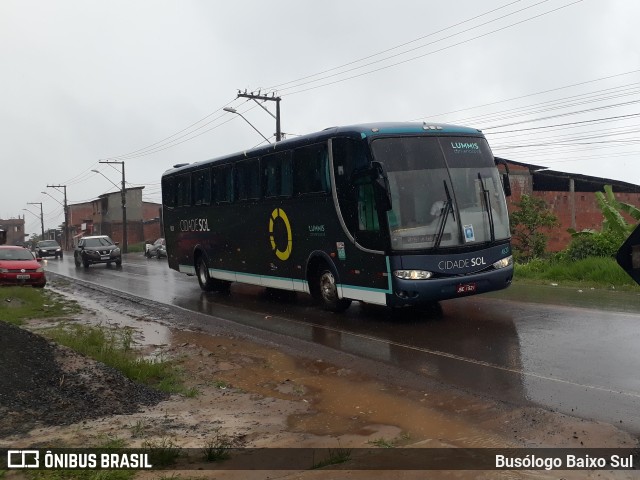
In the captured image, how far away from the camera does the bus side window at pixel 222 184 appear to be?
15805mm

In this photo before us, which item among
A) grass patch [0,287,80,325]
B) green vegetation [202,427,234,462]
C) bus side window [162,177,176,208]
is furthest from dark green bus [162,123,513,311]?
bus side window [162,177,176,208]

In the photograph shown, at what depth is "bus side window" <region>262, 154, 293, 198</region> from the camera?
13157 mm

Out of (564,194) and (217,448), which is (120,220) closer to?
(564,194)

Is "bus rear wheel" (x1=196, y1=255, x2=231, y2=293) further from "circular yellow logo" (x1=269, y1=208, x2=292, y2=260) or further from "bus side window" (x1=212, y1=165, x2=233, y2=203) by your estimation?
"circular yellow logo" (x1=269, y1=208, x2=292, y2=260)

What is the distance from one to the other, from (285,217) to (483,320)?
15.8 ft

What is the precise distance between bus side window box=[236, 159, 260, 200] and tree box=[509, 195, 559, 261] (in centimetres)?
1213

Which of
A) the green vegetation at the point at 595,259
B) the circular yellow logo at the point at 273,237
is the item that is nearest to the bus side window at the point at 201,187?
the circular yellow logo at the point at 273,237

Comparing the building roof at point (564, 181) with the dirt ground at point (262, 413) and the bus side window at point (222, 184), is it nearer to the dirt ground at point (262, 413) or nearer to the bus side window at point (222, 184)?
the bus side window at point (222, 184)

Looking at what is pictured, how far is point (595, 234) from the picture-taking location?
1838 cm

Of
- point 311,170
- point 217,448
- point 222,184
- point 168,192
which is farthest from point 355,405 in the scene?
point 168,192

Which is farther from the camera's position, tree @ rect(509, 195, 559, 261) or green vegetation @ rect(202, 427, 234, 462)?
tree @ rect(509, 195, 559, 261)

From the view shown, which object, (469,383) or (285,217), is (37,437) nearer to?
(469,383)

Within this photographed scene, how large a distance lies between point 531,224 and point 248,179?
1278 cm

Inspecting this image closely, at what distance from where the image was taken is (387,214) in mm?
10203
